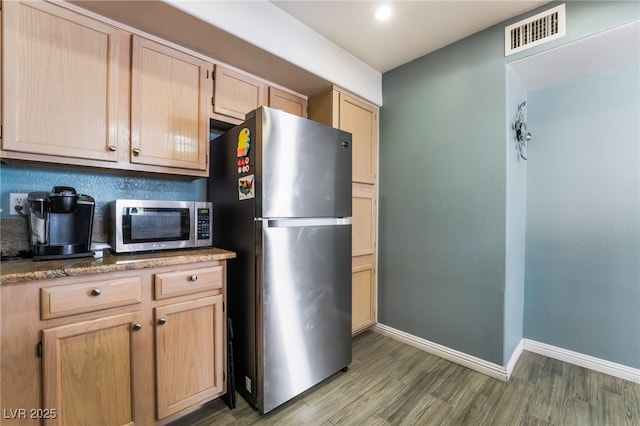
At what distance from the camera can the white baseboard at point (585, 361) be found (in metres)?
1.85

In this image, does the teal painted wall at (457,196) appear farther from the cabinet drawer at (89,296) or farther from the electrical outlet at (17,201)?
the electrical outlet at (17,201)

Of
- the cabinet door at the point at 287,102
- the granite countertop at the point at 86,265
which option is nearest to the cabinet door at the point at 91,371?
the granite countertop at the point at 86,265

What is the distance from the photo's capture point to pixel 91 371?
3.84 ft

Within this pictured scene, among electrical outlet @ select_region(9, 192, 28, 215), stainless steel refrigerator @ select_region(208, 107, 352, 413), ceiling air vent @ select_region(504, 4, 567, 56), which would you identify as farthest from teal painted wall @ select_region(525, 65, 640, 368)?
electrical outlet @ select_region(9, 192, 28, 215)

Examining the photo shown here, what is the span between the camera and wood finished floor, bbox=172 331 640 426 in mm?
1513

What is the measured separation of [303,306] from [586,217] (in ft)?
7.34

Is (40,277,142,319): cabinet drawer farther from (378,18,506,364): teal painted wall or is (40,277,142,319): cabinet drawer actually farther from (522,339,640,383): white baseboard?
(522,339,640,383): white baseboard

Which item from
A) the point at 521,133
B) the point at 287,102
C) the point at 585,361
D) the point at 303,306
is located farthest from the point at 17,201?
the point at 585,361

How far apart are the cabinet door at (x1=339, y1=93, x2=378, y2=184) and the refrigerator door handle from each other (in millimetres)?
567

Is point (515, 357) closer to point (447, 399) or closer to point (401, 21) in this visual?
point (447, 399)

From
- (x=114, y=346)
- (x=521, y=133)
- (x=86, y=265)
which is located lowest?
(x=114, y=346)

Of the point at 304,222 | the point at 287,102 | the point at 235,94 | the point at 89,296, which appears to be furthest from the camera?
the point at 287,102

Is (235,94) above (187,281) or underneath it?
above

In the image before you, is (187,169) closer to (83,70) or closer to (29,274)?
(83,70)
